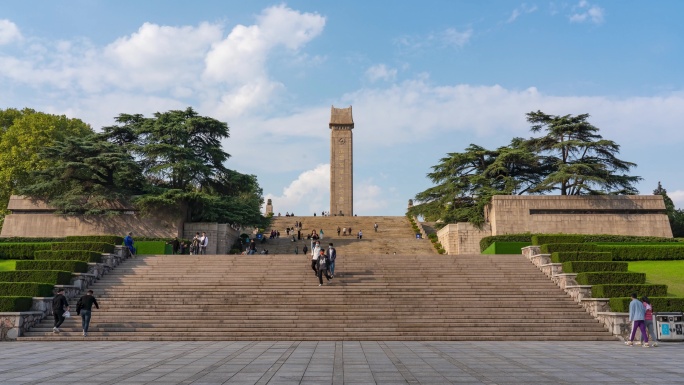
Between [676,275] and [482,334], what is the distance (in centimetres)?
1228

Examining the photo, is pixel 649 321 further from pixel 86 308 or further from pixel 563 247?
pixel 86 308

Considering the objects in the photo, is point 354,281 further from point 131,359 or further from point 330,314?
point 131,359

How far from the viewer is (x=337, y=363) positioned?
10.5m

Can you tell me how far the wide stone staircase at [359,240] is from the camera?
117 feet

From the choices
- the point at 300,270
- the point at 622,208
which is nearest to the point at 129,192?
the point at 300,270

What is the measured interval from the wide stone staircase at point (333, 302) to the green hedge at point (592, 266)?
98 centimetres

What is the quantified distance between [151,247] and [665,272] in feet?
79.6

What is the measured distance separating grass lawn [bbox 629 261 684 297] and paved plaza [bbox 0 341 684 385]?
853cm

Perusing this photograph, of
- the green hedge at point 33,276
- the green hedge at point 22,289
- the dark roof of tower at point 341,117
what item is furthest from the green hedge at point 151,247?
the dark roof of tower at point 341,117

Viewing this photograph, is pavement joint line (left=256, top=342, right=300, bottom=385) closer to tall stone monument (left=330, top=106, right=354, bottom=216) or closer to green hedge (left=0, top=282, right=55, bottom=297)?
green hedge (left=0, top=282, right=55, bottom=297)

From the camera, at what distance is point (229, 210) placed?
117 feet

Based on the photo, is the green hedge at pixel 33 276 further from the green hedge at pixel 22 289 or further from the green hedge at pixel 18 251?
the green hedge at pixel 18 251

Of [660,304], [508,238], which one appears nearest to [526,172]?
[508,238]

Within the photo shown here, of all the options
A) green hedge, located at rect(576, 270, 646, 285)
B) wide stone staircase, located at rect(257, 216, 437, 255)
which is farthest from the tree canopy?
green hedge, located at rect(576, 270, 646, 285)
